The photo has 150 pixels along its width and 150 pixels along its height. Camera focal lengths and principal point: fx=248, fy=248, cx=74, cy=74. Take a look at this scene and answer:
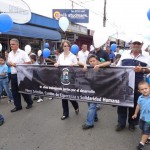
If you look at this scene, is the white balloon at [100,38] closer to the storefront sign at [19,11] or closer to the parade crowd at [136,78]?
the parade crowd at [136,78]

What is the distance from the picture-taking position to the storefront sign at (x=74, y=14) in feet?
86.7

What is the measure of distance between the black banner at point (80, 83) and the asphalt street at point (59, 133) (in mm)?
557

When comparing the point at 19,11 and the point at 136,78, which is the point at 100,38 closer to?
the point at 136,78

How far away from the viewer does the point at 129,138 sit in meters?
4.46

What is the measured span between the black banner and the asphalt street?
56 cm

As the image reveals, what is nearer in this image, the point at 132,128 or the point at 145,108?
the point at 145,108

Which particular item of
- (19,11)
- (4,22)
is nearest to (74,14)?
(19,11)

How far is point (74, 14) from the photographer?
89.1 ft

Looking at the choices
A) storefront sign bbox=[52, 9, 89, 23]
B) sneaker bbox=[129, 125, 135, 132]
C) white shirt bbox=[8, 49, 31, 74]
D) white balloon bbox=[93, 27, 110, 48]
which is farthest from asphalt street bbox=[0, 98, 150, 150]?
storefront sign bbox=[52, 9, 89, 23]

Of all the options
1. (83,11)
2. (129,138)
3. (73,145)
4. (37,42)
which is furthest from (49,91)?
(83,11)

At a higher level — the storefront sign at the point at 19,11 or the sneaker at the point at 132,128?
the storefront sign at the point at 19,11

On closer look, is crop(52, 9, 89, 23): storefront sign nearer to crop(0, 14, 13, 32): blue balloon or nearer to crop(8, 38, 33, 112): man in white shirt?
crop(0, 14, 13, 32): blue balloon

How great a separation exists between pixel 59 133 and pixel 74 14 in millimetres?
23695

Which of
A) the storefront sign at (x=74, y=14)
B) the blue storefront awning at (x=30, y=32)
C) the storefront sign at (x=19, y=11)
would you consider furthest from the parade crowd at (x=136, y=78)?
the storefront sign at (x=74, y=14)
